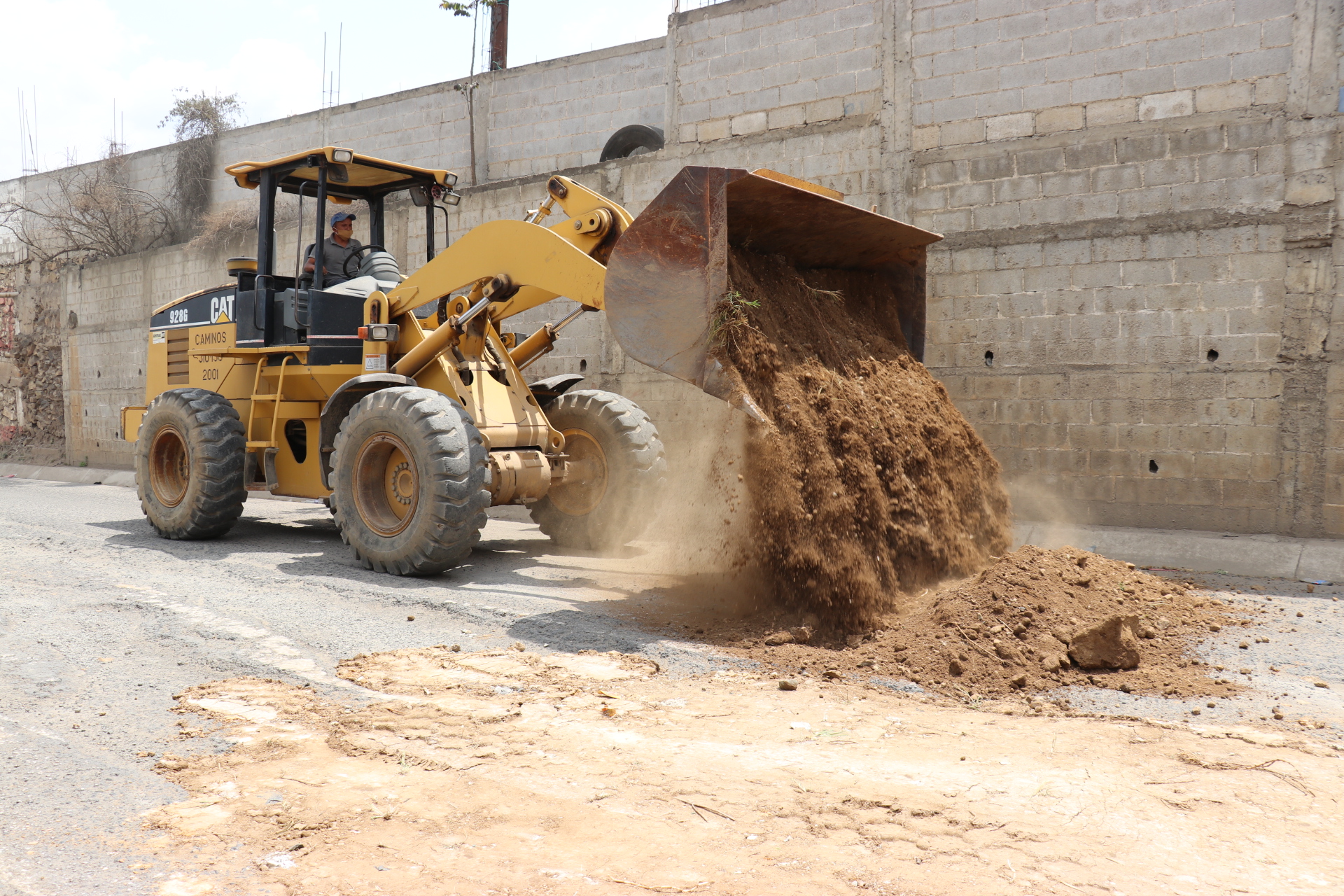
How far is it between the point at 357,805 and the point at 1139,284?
7815 millimetres

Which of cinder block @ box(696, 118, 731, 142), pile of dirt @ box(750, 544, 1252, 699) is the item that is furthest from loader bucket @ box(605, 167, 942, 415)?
cinder block @ box(696, 118, 731, 142)

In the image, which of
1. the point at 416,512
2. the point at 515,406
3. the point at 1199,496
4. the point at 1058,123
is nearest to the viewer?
the point at 416,512

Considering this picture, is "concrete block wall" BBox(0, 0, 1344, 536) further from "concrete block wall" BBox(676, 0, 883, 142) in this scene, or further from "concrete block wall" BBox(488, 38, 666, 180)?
"concrete block wall" BBox(488, 38, 666, 180)

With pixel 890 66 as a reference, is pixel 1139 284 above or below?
below

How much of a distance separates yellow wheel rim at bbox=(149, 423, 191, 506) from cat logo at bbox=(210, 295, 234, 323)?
109 cm

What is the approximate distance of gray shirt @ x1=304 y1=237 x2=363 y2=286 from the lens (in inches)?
330

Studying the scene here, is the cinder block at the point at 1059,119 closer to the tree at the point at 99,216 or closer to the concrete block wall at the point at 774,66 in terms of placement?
the concrete block wall at the point at 774,66

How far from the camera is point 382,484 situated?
726 centimetres

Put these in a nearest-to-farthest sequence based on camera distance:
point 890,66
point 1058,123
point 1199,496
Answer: point 1199,496, point 1058,123, point 890,66

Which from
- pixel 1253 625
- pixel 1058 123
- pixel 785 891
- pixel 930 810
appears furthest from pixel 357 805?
pixel 1058 123

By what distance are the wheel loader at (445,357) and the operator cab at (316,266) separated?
20 millimetres

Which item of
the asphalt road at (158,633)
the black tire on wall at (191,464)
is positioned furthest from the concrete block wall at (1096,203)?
the black tire on wall at (191,464)

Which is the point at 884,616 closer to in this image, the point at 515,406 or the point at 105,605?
the point at 515,406

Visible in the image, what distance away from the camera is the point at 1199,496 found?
829cm
